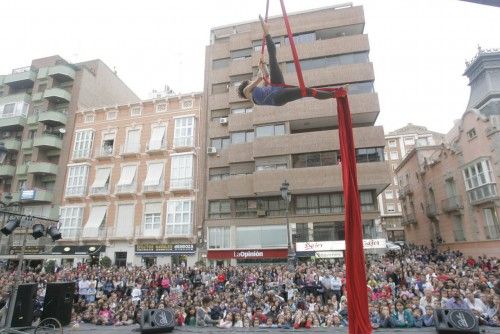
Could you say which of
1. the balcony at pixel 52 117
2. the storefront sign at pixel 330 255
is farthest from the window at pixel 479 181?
the balcony at pixel 52 117

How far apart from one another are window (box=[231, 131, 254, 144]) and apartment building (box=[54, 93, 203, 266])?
2.65m

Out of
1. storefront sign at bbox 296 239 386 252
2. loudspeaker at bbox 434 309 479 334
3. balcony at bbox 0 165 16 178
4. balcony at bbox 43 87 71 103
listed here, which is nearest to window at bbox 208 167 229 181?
storefront sign at bbox 296 239 386 252

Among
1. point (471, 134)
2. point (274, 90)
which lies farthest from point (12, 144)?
point (471, 134)

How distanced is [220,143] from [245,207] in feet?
17.0

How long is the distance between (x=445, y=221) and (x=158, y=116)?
23034mm

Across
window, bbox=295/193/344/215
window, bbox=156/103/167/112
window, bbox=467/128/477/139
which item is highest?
window, bbox=156/103/167/112

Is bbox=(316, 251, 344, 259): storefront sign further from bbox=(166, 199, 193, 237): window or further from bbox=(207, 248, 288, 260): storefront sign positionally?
bbox=(166, 199, 193, 237): window

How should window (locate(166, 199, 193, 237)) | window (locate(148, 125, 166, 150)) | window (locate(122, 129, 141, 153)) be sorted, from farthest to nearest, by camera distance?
window (locate(122, 129, 141, 153))
window (locate(148, 125, 166, 150))
window (locate(166, 199, 193, 237))

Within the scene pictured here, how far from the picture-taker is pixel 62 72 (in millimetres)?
29047

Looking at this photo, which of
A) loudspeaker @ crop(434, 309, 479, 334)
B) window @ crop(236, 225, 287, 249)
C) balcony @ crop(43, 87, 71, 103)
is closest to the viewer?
loudspeaker @ crop(434, 309, 479, 334)

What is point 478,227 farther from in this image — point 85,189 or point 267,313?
point 85,189

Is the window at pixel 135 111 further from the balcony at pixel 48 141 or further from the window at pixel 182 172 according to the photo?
the balcony at pixel 48 141

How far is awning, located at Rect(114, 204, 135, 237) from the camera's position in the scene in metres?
24.4

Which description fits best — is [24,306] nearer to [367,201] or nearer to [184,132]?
[184,132]
